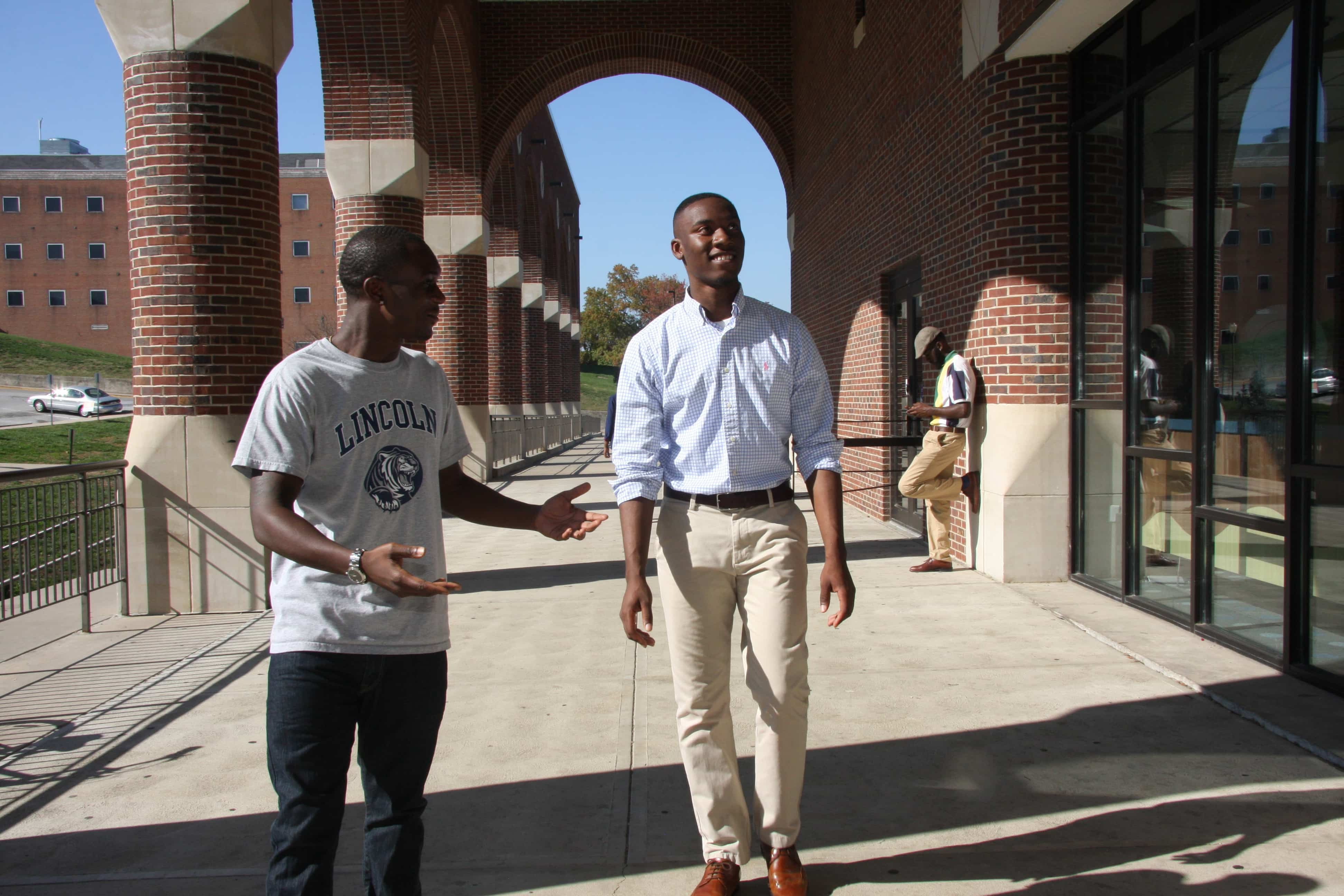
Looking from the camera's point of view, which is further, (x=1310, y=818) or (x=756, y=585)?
(x=1310, y=818)

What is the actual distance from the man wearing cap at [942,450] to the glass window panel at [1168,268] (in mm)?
1272

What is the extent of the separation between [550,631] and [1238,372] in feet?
13.4

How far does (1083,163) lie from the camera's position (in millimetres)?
6992

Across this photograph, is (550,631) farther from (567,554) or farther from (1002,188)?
(1002,188)

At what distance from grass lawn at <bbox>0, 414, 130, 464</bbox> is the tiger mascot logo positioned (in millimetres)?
21803

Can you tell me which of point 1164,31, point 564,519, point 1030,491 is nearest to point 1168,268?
point 1164,31

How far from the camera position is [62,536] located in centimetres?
639

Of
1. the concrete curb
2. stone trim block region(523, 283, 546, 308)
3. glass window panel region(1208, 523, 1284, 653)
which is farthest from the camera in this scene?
stone trim block region(523, 283, 546, 308)

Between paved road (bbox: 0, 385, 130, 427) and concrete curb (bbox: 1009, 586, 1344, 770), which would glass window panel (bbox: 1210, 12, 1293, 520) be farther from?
paved road (bbox: 0, 385, 130, 427)

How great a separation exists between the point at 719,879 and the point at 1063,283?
5.43 meters

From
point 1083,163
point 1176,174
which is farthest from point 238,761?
point 1083,163

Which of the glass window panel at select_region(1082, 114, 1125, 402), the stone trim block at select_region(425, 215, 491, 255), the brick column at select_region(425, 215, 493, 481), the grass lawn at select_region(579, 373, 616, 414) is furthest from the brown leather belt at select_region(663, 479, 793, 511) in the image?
the grass lawn at select_region(579, 373, 616, 414)

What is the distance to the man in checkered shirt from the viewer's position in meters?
2.94

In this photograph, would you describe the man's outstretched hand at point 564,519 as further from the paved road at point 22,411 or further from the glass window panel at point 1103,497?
the paved road at point 22,411
